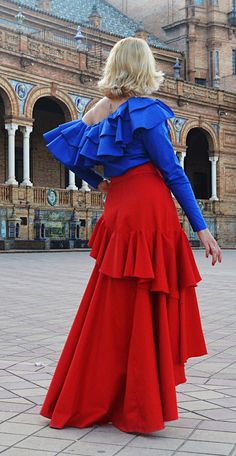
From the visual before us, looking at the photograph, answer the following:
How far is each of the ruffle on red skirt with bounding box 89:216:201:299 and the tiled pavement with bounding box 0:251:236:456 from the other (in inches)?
28.0

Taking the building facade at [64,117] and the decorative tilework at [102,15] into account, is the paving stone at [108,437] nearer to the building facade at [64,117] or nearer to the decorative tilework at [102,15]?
the building facade at [64,117]

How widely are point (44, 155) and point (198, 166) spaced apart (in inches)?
468

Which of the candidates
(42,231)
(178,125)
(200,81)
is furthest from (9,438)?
(200,81)

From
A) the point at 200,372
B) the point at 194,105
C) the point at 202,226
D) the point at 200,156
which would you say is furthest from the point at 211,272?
the point at 200,156

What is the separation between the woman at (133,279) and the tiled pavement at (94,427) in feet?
0.44

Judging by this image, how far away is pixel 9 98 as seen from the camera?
26.0m

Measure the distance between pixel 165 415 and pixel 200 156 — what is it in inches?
1516

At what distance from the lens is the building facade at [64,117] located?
1027 inches

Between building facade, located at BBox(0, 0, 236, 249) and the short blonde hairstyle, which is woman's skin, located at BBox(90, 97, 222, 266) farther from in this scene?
building facade, located at BBox(0, 0, 236, 249)

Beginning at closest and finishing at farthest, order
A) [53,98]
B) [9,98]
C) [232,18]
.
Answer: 1. [9,98]
2. [53,98]
3. [232,18]

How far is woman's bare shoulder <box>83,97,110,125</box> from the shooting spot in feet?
11.5

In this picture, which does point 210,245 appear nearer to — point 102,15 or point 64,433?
point 64,433

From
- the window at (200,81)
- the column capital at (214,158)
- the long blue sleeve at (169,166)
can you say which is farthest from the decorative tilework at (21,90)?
the long blue sleeve at (169,166)

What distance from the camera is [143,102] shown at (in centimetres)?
333
